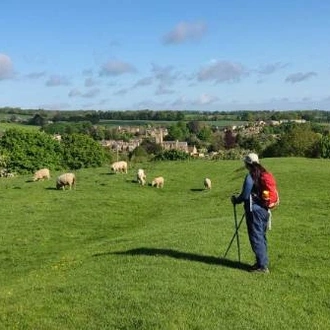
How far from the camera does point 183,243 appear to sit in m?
17.5

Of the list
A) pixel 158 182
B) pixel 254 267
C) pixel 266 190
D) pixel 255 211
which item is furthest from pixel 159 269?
pixel 158 182

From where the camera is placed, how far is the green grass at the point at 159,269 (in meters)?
11.3

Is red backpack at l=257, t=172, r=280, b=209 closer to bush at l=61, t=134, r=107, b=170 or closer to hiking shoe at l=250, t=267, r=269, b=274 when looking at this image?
hiking shoe at l=250, t=267, r=269, b=274

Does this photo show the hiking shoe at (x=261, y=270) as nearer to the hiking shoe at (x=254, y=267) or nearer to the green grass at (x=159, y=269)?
the hiking shoe at (x=254, y=267)

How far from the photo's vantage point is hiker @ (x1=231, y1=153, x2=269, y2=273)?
14.1 m

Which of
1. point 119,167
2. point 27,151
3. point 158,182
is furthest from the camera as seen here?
point 27,151

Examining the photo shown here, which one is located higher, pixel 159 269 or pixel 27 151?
pixel 159 269

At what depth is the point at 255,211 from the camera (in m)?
14.1

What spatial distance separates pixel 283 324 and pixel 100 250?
9233 mm

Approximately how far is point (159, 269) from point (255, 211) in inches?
110

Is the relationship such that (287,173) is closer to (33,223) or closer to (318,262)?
(33,223)

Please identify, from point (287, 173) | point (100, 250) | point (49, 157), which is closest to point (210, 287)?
point (100, 250)

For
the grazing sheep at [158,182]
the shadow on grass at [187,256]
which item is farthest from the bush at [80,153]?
the shadow on grass at [187,256]

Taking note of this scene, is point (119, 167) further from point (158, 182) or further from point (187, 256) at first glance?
point (187, 256)
